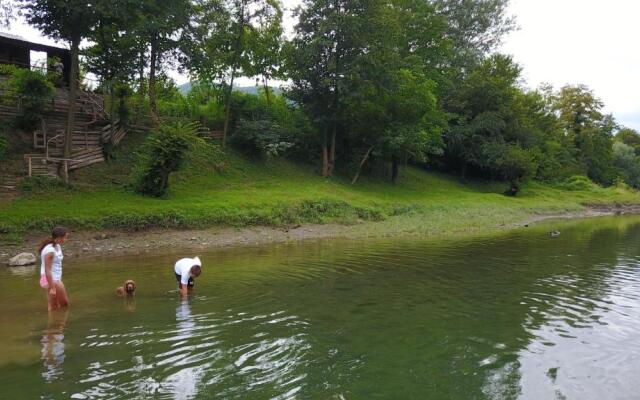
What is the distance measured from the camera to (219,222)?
910 inches

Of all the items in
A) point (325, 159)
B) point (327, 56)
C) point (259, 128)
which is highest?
point (327, 56)

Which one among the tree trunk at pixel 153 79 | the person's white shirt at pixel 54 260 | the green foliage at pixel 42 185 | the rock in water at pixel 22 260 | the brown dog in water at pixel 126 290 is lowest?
the rock in water at pixel 22 260

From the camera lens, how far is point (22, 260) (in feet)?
52.5

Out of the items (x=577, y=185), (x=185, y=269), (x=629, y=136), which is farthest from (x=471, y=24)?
(x=629, y=136)

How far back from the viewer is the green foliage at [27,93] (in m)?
26.3

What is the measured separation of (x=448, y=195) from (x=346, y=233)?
19792 millimetres

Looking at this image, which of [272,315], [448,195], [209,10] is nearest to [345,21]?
[209,10]

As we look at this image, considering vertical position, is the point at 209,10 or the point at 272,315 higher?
the point at 209,10

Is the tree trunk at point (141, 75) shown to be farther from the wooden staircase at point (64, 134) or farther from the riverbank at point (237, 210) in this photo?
the riverbank at point (237, 210)

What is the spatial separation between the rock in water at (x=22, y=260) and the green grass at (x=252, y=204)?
7.76 ft

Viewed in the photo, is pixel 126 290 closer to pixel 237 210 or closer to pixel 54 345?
pixel 54 345

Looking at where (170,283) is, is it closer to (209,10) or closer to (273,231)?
(273,231)

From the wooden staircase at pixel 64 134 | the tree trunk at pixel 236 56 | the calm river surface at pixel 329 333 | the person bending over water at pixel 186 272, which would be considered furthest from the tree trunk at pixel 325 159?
the person bending over water at pixel 186 272

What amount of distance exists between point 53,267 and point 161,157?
14612 mm
